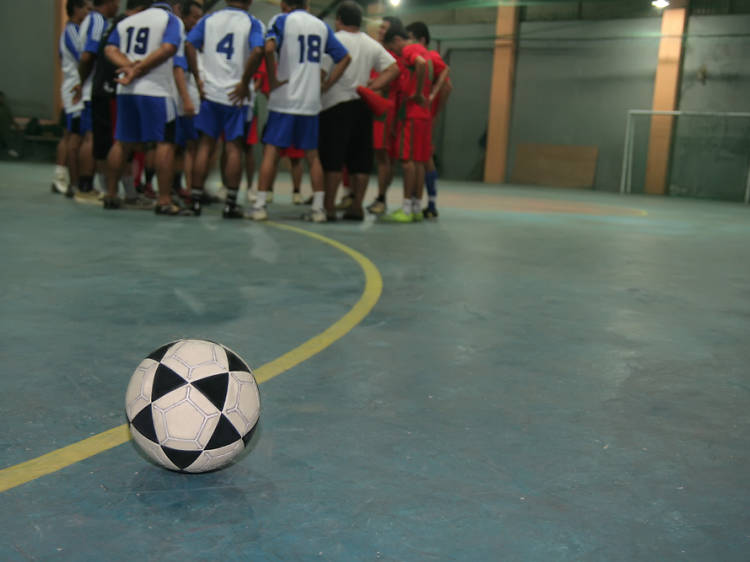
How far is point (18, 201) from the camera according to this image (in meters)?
8.95

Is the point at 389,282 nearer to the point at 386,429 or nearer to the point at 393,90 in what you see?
the point at 386,429

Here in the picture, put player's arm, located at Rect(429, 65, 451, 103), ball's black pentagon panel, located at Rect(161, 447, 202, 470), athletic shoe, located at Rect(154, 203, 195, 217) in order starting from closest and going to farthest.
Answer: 1. ball's black pentagon panel, located at Rect(161, 447, 202, 470)
2. athletic shoe, located at Rect(154, 203, 195, 217)
3. player's arm, located at Rect(429, 65, 451, 103)

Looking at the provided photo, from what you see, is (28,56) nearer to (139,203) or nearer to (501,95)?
(501,95)

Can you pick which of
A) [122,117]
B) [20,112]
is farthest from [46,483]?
[20,112]

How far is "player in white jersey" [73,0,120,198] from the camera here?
Answer: 8427 mm

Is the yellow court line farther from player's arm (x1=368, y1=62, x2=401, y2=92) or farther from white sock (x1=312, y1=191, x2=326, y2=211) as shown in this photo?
player's arm (x1=368, y1=62, x2=401, y2=92)

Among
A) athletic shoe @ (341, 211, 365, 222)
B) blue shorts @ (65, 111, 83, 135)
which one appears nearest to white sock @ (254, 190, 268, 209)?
athletic shoe @ (341, 211, 365, 222)

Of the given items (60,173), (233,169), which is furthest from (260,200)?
(60,173)

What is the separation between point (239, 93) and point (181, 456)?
20.2ft

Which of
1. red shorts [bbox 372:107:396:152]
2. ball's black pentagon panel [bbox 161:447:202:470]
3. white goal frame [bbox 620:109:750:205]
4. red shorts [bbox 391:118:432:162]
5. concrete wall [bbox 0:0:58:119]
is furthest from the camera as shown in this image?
concrete wall [bbox 0:0:58:119]

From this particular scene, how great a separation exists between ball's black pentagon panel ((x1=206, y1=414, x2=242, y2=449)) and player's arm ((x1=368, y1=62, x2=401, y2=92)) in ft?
22.0

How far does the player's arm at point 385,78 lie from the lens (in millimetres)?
8242

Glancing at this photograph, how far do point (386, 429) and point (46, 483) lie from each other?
3.27 ft

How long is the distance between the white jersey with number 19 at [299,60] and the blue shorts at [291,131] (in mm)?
84
